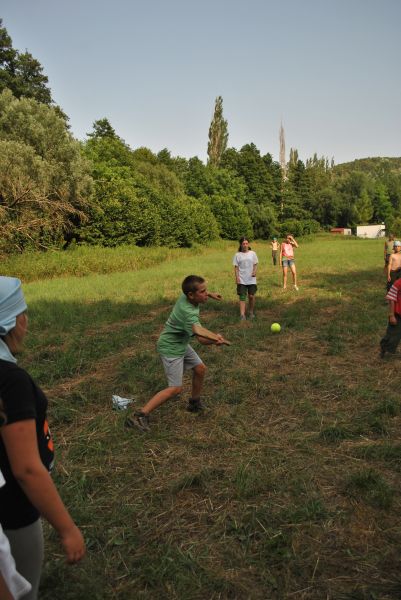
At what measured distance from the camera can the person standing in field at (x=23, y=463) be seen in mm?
1525

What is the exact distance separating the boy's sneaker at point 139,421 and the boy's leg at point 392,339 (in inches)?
170

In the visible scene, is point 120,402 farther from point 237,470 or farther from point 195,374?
point 237,470

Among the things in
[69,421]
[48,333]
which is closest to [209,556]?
[69,421]

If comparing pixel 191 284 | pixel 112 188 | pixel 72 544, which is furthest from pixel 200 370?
pixel 112 188

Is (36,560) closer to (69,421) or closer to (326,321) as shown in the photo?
(69,421)

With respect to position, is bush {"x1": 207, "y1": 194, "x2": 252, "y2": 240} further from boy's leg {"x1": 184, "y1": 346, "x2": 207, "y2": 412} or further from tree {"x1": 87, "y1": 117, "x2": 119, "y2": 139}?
boy's leg {"x1": 184, "y1": 346, "x2": 207, "y2": 412}

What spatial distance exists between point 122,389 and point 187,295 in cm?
230

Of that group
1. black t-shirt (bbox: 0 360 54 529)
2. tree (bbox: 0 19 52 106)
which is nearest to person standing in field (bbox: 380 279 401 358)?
black t-shirt (bbox: 0 360 54 529)

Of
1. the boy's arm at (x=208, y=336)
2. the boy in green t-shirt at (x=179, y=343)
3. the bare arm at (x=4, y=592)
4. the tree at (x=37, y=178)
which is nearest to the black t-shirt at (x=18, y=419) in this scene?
the bare arm at (x=4, y=592)

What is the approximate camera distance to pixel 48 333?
30.8 ft

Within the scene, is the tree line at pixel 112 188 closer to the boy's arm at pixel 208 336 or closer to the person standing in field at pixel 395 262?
the person standing in field at pixel 395 262

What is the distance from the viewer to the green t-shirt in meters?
4.62

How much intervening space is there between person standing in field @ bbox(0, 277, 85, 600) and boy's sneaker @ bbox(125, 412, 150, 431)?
3054 millimetres

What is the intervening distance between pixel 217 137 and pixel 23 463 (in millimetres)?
74512
